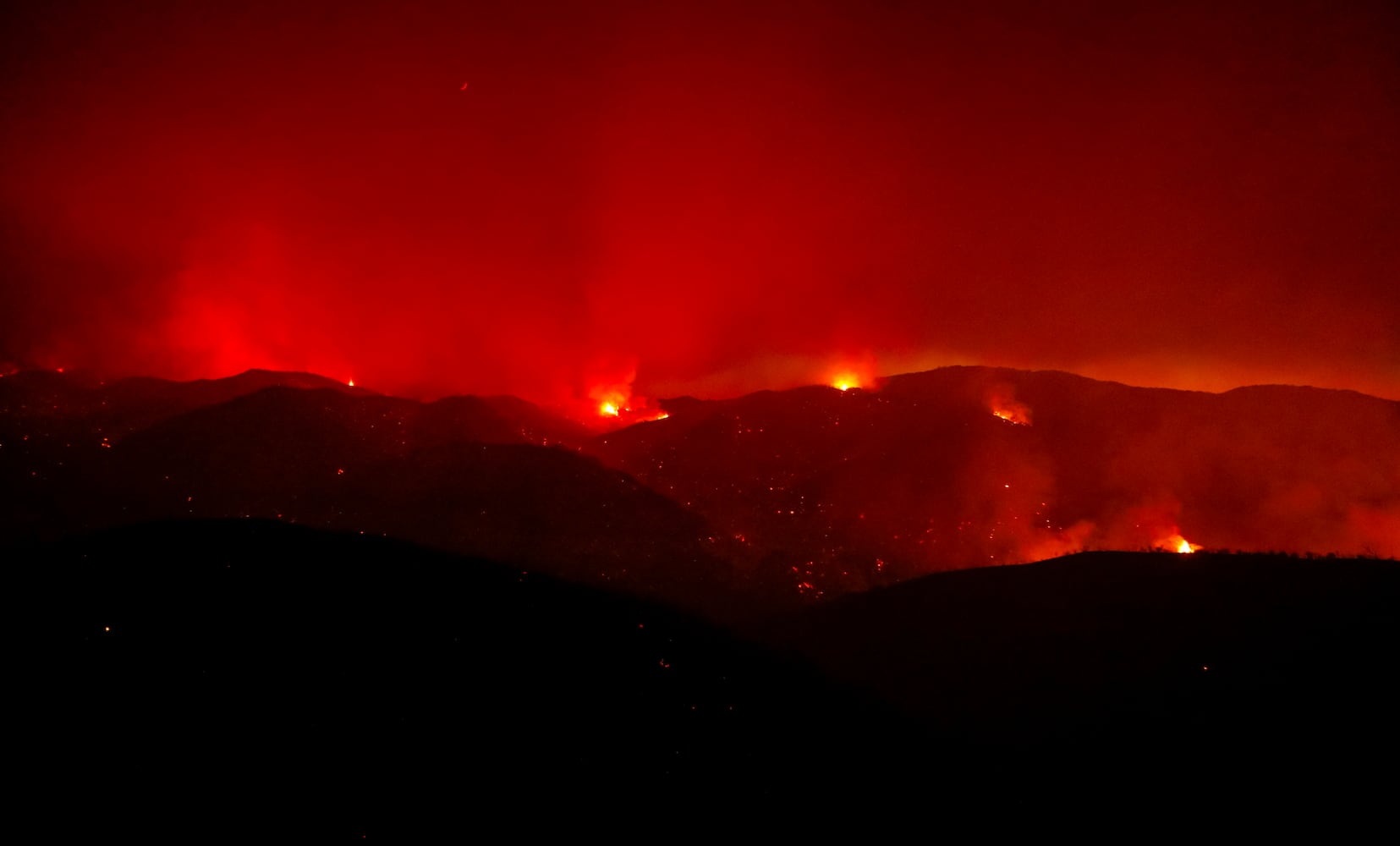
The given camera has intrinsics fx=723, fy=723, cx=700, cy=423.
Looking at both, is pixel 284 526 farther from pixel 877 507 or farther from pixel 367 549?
pixel 877 507

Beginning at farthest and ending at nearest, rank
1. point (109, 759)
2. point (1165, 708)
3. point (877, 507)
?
point (877, 507)
point (1165, 708)
point (109, 759)

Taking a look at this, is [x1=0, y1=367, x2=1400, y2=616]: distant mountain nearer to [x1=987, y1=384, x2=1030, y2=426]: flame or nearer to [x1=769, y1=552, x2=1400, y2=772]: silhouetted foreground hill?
[x1=987, y1=384, x2=1030, y2=426]: flame

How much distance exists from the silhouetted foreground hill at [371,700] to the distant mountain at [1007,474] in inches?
838

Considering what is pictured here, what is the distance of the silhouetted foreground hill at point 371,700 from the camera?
30.3ft

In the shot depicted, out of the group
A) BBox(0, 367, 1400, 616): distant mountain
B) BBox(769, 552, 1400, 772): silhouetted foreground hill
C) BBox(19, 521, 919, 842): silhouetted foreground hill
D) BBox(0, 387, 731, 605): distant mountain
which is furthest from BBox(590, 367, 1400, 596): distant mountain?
BBox(19, 521, 919, 842): silhouetted foreground hill

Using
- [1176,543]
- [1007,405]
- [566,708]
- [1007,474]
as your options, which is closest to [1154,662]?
[566,708]

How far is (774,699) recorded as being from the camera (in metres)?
13.4

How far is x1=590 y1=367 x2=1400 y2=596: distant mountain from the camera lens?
137ft

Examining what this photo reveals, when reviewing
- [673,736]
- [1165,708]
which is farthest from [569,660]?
[1165,708]

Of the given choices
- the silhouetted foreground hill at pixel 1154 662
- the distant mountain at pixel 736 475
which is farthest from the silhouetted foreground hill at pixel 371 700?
the distant mountain at pixel 736 475

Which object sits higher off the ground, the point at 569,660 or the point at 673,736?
the point at 569,660

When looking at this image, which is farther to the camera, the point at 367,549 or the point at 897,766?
the point at 367,549

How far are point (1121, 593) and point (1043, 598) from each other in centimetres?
225

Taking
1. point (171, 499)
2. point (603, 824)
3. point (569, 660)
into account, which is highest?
point (171, 499)
